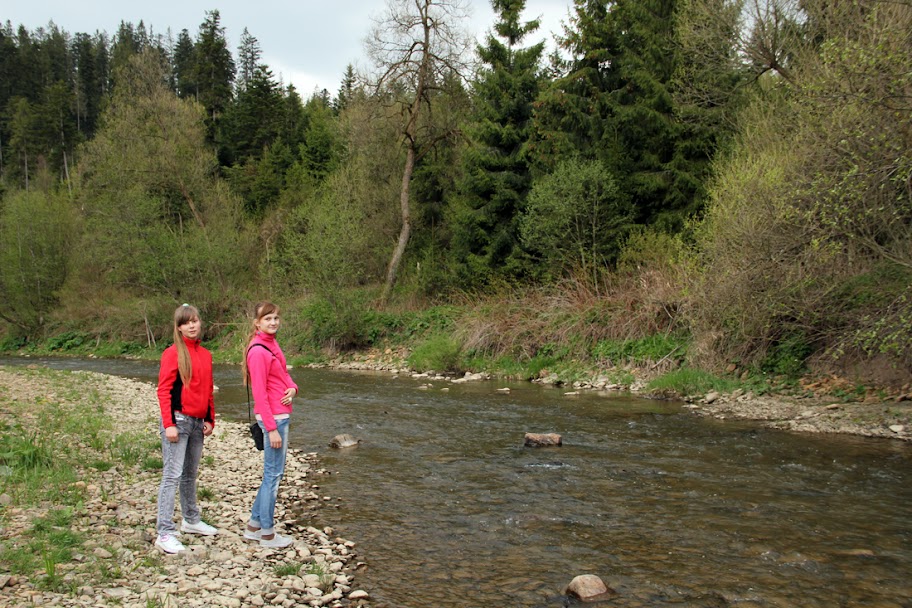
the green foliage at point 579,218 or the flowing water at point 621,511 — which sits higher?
the green foliage at point 579,218

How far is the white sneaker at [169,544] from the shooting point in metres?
5.82

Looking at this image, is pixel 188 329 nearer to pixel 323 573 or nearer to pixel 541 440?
pixel 323 573

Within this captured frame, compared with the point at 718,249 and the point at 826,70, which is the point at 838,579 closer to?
the point at 826,70

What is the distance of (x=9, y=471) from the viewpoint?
7.11 meters

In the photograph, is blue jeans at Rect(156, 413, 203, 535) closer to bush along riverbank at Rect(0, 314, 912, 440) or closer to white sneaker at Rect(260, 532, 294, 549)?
white sneaker at Rect(260, 532, 294, 549)

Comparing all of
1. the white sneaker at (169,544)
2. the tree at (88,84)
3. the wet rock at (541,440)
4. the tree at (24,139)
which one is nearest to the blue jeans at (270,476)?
the white sneaker at (169,544)

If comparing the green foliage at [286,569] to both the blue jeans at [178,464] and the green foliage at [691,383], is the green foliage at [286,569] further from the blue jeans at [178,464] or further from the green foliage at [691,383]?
the green foliage at [691,383]

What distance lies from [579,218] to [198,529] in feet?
64.7

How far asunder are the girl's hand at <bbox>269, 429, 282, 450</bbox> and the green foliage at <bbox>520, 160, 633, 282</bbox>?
18183 mm

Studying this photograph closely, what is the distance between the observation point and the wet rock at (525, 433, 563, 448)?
11.3m

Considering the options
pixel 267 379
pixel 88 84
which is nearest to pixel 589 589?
pixel 267 379

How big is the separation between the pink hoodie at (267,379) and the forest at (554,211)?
334 inches

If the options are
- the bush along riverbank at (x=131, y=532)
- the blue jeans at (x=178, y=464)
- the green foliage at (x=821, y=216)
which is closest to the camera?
the bush along riverbank at (x=131, y=532)

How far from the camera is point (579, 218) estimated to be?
949 inches
